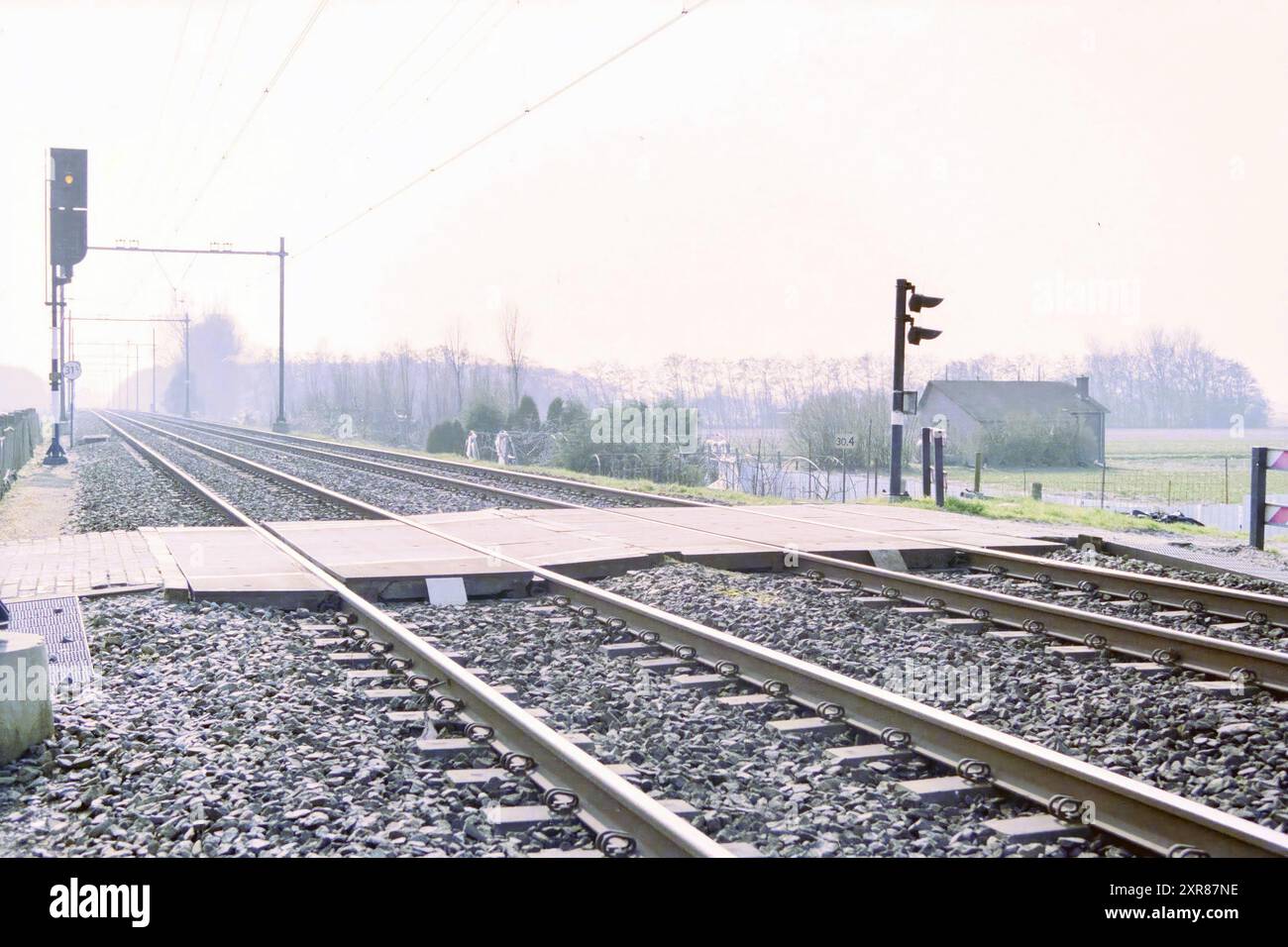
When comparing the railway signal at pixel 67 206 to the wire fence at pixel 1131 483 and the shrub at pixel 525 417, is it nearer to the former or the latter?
the shrub at pixel 525 417

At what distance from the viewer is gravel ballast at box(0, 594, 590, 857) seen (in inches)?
168

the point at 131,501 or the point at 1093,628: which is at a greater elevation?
the point at 131,501

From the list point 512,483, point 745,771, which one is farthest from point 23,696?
point 512,483

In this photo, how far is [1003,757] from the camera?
16.2 feet

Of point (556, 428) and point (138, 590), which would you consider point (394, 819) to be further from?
point (556, 428)

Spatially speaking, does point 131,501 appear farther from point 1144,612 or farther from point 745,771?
point 745,771

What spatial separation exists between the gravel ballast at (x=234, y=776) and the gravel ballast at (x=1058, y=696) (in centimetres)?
251

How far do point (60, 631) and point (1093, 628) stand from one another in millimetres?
6463

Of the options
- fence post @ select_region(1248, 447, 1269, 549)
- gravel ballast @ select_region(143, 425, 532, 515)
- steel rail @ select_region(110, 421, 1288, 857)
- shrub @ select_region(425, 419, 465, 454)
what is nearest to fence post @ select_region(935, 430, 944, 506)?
fence post @ select_region(1248, 447, 1269, 549)

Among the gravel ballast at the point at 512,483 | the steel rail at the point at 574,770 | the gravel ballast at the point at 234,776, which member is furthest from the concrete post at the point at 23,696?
the gravel ballast at the point at 512,483

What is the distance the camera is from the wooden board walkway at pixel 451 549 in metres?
9.70
